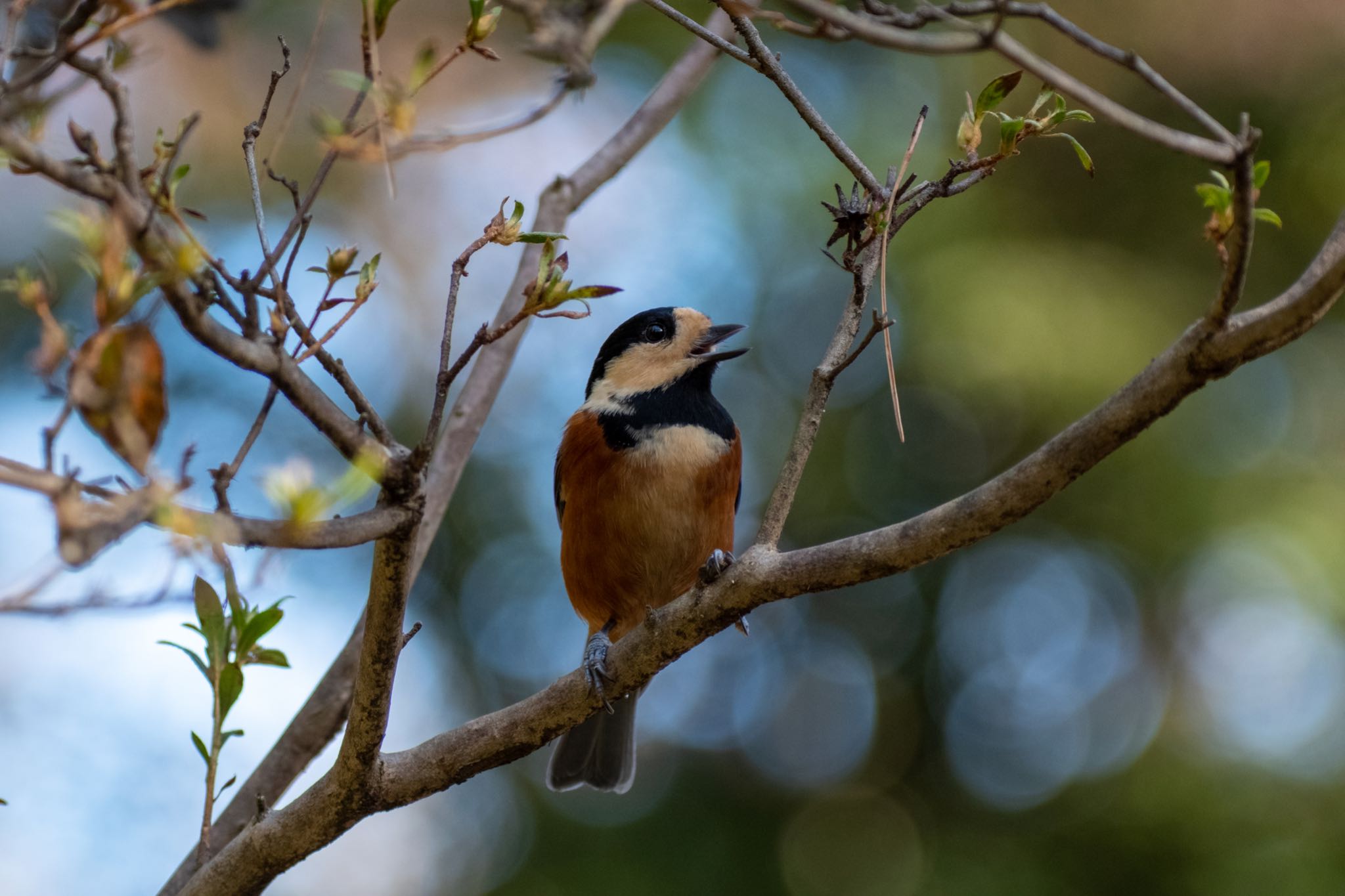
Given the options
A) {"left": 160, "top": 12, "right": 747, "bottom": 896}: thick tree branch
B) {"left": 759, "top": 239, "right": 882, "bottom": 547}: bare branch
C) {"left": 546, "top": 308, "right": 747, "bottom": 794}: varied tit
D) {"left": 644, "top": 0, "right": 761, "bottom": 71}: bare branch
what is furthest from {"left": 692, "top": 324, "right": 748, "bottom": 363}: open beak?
{"left": 644, "top": 0, "right": 761, "bottom": 71}: bare branch

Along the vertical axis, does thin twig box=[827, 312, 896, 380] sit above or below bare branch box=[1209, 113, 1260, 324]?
above

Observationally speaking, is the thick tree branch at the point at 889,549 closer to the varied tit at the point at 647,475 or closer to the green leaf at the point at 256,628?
the green leaf at the point at 256,628

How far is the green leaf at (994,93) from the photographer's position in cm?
249

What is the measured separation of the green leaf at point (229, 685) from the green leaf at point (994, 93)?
186 centimetres

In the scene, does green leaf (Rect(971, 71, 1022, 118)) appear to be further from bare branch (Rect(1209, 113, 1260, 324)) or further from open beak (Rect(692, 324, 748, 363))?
open beak (Rect(692, 324, 748, 363))

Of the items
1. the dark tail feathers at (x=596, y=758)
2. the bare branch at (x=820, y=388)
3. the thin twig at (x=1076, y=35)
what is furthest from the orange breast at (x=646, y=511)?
the thin twig at (x=1076, y=35)

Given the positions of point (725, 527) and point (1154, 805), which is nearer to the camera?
point (725, 527)

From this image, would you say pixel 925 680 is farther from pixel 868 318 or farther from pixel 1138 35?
pixel 1138 35

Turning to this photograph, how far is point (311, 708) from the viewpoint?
3418 mm

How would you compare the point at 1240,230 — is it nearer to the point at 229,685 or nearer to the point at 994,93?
the point at 994,93

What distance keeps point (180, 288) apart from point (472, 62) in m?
7.56

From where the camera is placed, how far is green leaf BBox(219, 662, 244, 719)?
2.42 metres

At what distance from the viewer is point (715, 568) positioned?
99.7 inches

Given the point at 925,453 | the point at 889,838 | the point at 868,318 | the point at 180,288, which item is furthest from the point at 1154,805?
the point at 180,288
